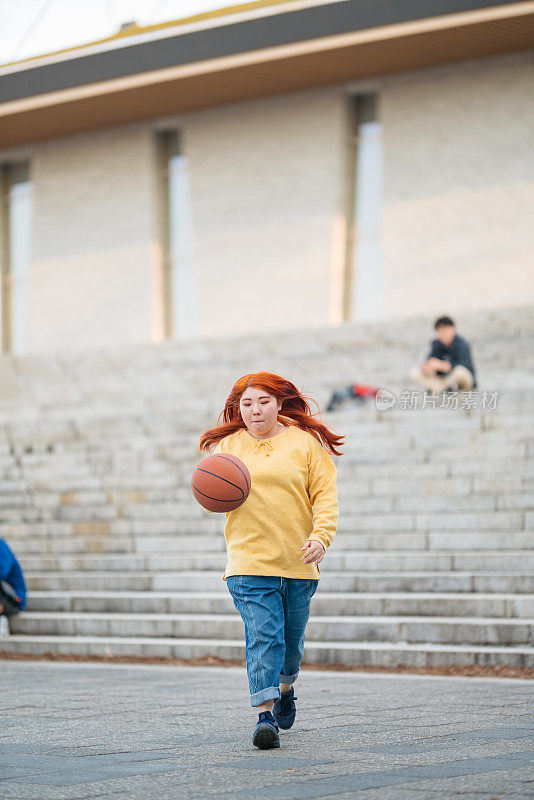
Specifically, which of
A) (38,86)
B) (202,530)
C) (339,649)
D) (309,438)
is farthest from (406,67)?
(309,438)

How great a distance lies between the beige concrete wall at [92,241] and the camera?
2759cm

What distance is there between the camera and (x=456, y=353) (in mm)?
13359

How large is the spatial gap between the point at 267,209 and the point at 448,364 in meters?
13.7

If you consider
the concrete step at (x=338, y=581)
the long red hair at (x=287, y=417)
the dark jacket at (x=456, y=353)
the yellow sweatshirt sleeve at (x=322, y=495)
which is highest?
the dark jacket at (x=456, y=353)

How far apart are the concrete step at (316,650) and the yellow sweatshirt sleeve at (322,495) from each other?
286cm

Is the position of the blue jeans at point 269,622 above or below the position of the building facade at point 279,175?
below

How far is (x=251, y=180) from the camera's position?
26469 mm

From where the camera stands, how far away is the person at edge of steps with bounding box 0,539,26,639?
368 inches

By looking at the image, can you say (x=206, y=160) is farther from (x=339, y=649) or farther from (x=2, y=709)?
(x=2, y=709)

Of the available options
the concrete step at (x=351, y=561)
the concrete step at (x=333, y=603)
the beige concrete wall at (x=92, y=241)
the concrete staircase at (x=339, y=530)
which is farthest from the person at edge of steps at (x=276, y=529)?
the beige concrete wall at (x=92, y=241)

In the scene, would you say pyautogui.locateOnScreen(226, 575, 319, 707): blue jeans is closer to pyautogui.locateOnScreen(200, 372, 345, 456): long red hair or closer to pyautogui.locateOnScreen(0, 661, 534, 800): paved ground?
pyautogui.locateOnScreen(0, 661, 534, 800): paved ground

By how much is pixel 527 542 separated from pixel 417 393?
5075 millimetres

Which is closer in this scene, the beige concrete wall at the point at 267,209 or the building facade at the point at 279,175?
the building facade at the point at 279,175

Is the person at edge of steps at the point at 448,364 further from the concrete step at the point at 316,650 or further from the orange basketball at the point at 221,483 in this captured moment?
the orange basketball at the point at 221,483
